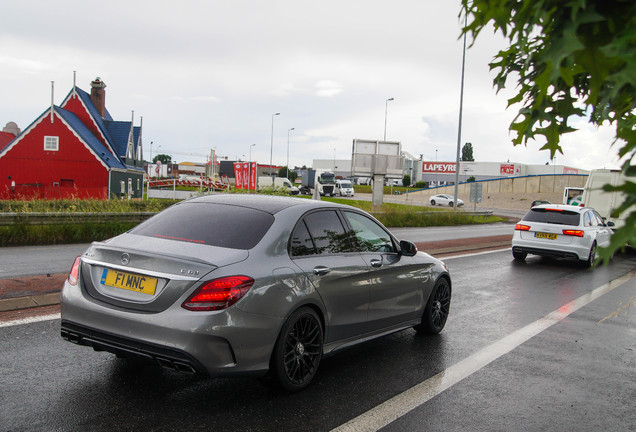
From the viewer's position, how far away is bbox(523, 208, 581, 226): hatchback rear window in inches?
551

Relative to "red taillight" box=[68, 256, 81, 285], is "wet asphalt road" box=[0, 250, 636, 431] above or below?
below

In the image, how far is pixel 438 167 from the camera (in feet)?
366

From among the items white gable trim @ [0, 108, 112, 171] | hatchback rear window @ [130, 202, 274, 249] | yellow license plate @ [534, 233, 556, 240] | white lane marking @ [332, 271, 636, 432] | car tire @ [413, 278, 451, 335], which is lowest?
white lane marking @ [332, 271, 636, 432]

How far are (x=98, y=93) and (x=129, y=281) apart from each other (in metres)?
46.1

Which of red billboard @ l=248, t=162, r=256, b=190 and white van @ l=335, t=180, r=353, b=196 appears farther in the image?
white van @ l=335, t=180, r=353, b=196

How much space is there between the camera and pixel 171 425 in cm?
371

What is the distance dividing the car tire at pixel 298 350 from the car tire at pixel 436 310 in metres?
2.06

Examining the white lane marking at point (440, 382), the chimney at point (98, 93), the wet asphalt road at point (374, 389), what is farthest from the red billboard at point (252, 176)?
the wet asphalt road at point (374, 389)

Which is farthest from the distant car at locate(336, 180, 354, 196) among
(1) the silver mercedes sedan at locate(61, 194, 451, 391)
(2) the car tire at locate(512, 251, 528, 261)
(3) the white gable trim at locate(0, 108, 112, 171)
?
(1) the silver mercedes sedan at locate(61, 194, 451, 391)

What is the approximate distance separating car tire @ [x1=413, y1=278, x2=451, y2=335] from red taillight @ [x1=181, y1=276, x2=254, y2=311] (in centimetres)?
304

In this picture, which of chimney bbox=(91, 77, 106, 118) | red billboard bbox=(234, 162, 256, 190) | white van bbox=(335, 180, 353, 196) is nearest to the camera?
red billboard bbox=(234, 162, 256, 190)

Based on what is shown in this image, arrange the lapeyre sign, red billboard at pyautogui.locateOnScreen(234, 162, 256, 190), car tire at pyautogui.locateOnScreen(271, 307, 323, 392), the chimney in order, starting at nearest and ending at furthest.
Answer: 1. car tire at pyautogui.locateOnScreen(271, 307, 323, 392)
2. red billboard at pyautogui.locateOnScreen(234, 162, 256, 190)
3. the chimney
4. the lapeyre sign

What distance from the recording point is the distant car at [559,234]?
44.8 feet

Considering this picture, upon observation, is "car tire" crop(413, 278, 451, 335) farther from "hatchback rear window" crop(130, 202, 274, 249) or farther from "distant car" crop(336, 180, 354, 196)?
"distant car" crop(336, 180, 354, 196)
